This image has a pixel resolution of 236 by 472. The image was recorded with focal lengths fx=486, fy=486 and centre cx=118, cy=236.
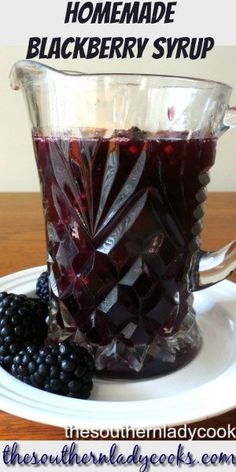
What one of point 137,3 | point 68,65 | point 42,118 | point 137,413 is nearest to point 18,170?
point 68,65

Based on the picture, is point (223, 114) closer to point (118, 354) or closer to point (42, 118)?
point (42, 118)

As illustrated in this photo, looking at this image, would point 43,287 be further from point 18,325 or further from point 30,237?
point 30,237

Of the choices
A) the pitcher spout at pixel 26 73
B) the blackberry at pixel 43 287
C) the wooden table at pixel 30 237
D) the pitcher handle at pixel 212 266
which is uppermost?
the pitcher spout at pixel 26 73

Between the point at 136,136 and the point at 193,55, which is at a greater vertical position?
the point at 193,55

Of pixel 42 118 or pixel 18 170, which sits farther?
pixel 18 170

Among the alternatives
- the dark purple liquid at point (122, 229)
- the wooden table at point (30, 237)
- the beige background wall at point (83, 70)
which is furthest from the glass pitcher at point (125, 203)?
the beige background wall at point (83, 70)

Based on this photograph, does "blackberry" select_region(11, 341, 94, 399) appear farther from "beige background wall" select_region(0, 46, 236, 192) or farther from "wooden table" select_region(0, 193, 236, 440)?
"beige background wall" select_region(0, 46, 236, 192)

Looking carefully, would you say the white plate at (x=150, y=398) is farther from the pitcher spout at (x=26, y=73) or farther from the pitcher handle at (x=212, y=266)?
the pitcher spout at (x=26, y=73)
